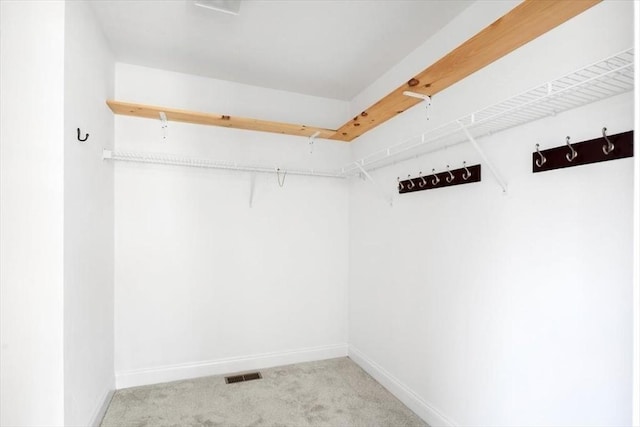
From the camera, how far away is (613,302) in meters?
1.23

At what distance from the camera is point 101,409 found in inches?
86.9

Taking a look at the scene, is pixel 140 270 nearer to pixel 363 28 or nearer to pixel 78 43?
pixel 78 43

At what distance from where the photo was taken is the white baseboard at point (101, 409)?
6.74ft

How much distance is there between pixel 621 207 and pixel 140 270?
295 cm

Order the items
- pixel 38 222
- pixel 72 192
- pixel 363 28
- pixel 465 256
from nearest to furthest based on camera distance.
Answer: pixel 38 222
pixel 72 192
pixel 465 256
pixel 363 28

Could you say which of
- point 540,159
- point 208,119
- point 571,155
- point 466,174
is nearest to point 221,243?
point 208,119

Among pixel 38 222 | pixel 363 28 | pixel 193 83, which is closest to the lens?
pixel 38 222

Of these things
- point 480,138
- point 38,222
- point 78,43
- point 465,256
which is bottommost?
point 465,256

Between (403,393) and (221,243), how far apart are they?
1.85 meters

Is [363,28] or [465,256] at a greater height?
[363,28]

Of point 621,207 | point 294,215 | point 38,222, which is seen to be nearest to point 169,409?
point 38,222

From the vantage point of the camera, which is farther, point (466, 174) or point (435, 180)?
point (435, 180)

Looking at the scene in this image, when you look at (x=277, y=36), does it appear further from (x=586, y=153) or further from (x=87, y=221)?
(x=586, y=153)

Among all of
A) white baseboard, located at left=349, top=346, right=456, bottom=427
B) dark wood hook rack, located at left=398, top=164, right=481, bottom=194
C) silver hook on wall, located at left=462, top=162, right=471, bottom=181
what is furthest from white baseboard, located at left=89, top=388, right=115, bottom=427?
silver hook on wall, located at left=462, top=162, right=471, bottom=181
